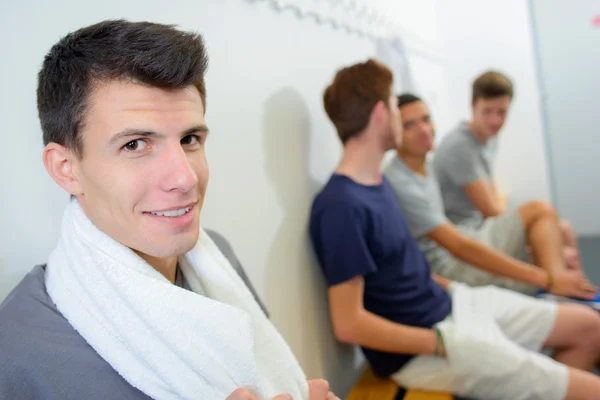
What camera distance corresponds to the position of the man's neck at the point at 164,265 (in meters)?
0.82

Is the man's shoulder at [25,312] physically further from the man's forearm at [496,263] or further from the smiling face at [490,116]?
the smiling face at [490,116]

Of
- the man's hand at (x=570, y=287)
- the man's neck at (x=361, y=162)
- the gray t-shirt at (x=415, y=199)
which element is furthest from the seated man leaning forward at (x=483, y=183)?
the man's neck at (x=361, y=162)

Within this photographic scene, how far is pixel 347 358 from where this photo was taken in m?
1.65

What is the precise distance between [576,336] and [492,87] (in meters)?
1.24

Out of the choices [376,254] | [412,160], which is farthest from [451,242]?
[376,254]

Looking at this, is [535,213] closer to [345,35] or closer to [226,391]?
[345,35]

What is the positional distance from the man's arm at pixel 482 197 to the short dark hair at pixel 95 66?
1748 millimetres

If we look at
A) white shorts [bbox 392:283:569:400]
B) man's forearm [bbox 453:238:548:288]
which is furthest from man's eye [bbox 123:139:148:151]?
man's forearm [bbox 453:238:548:288]

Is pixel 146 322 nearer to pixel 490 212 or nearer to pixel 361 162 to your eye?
pixel 361 162

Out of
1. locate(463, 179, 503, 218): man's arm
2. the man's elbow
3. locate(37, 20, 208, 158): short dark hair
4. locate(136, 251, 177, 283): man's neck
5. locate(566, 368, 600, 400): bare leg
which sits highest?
locate(37, 20, 208, 158): short dark hair

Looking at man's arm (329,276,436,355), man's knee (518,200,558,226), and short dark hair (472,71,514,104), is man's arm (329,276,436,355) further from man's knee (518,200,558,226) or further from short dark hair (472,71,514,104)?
short dark hair (472,71,514,104)

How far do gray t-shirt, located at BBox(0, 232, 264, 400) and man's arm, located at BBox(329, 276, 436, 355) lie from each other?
710 mm

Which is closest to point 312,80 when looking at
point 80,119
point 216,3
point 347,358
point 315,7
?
point 315,7

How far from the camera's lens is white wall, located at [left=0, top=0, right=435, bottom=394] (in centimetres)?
78
